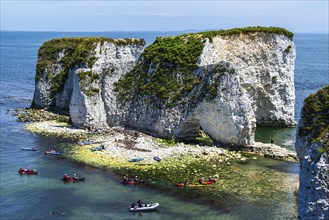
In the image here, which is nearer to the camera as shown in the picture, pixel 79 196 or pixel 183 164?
pixel 79 196

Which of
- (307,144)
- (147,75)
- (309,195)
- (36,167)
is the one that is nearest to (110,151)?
(36,167)

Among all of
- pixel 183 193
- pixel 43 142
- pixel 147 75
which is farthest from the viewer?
pixel 147 75

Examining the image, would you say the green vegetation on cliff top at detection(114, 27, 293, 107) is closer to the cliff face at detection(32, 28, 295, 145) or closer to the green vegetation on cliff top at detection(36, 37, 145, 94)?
the cliff face at detection(32, 28, 295, 145)

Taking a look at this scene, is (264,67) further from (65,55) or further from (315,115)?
(65,55)

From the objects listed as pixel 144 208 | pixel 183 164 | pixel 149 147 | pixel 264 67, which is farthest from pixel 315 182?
pixel 264 67

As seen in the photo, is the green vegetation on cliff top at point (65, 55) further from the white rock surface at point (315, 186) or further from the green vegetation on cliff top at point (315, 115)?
the white rock surface at point (315, 186)

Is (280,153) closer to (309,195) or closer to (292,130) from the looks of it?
(292,130)

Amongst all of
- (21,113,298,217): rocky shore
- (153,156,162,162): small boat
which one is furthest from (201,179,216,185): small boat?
(153,156,162,162): small boat
